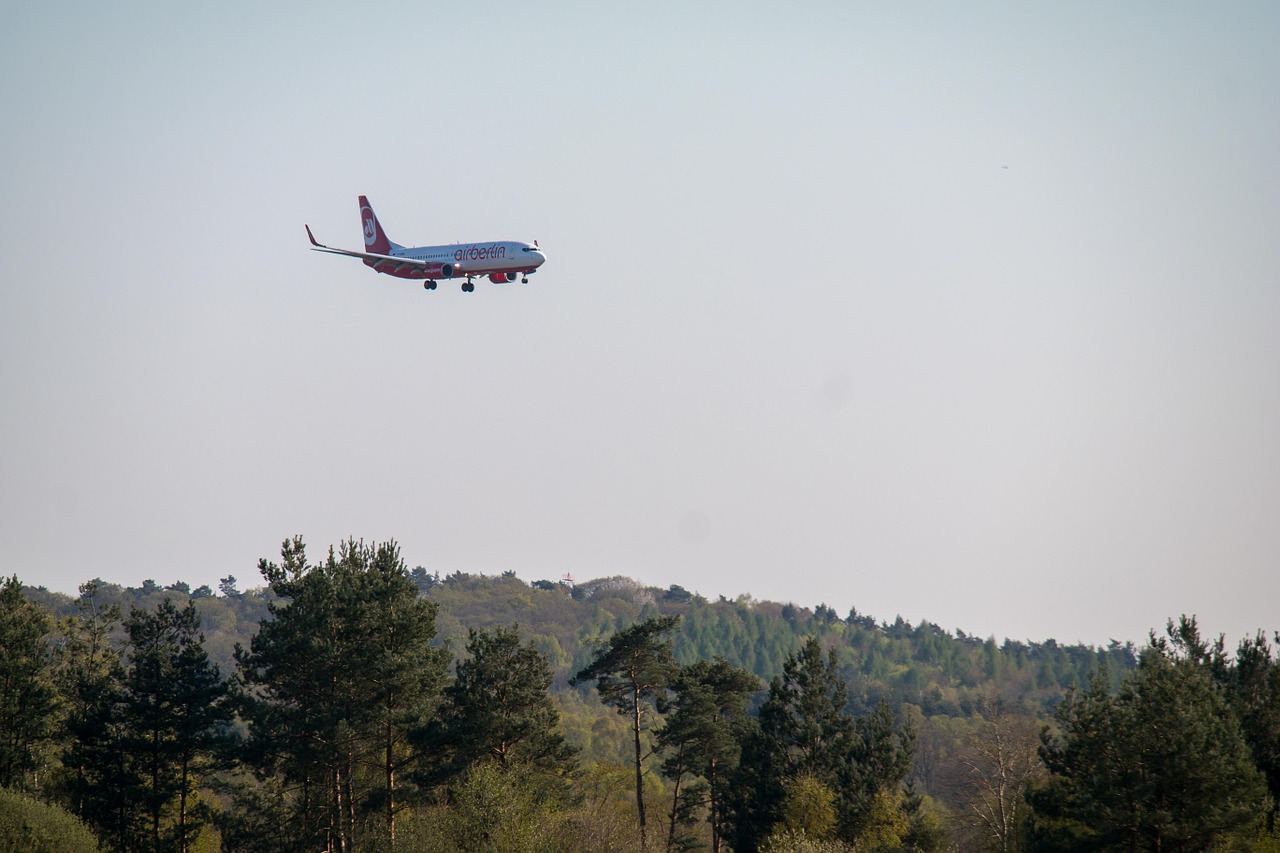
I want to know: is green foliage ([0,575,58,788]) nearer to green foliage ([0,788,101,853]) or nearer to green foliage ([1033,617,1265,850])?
green foliage ([0,788,101,853])

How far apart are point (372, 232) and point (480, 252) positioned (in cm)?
2589

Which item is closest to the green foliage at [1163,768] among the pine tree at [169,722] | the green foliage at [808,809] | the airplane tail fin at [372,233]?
the green foliage at [808,809]

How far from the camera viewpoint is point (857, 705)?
610ft

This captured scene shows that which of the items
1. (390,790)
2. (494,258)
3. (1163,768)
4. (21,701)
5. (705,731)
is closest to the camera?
(1163,768)

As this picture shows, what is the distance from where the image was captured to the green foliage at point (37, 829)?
45469 mm

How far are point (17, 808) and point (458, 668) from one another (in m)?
17.0

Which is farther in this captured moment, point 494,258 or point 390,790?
point 494,258

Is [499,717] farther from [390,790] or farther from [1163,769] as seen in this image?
[1163,769]

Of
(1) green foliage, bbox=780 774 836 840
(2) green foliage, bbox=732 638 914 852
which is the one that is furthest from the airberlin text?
(1) green foliage, bbox=780 774 836 840

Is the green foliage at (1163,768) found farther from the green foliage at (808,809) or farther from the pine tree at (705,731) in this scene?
the pine tree at (705,731)

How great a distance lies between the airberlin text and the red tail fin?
70.6 ft

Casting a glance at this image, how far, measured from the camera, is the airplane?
73.6 metres

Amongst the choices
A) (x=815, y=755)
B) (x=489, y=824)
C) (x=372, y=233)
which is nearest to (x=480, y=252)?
(x=372, y=233)

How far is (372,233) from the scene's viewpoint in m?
97.4
